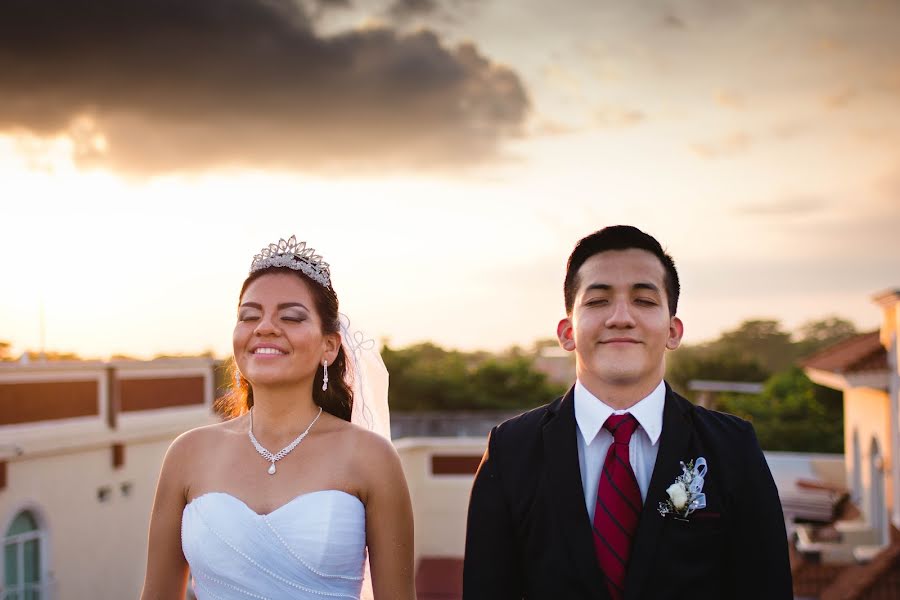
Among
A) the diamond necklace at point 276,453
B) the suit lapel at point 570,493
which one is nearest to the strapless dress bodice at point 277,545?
the diamond necklace at point 276,453

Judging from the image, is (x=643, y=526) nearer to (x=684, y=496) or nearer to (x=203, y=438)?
(x=684, y=496)

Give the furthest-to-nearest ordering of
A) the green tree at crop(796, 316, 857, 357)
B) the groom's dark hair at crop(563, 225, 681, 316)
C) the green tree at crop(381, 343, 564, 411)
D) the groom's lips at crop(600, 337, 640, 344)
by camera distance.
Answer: the green tree at crop(796, 316, 857, 357) < the green tree at crop(381, 343, 564, 411) < the groom's dark hair at crop(563, 225, 681, 316) < the groom's lips at crop(600, 337, 640, 344)

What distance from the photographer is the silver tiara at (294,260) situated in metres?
3.52

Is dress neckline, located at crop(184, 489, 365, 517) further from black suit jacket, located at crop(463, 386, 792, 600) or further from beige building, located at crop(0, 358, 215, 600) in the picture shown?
beige building, located at crop(0, 358, 215, 600)

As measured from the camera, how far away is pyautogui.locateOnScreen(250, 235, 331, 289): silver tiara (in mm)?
3516

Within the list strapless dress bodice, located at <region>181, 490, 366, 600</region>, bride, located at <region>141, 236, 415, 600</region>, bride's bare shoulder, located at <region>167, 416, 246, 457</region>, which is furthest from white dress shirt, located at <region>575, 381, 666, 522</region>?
bride's bare shoulder, located at <region>167, 416, 246, 457</region>

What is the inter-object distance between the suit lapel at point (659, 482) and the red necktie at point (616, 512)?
0.04m

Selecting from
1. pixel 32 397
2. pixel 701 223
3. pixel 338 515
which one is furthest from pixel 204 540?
pixel 701 223

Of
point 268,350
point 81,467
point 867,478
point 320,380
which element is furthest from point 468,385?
point 268,350

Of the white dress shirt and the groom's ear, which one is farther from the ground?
the groom's ear

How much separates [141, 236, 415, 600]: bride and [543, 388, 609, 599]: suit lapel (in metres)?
0.88

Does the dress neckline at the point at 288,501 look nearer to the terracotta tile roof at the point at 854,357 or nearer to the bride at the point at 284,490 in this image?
the bride at the point at 284,490

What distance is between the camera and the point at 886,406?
12.6 m

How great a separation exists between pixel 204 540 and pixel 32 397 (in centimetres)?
893
